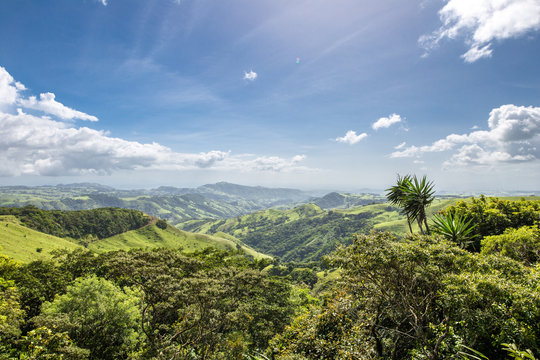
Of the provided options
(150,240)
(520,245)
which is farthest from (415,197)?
(150,240)

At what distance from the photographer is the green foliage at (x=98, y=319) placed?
79.3 feet

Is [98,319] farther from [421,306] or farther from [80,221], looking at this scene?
[80,221]

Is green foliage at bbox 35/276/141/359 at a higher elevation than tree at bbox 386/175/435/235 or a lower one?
lower

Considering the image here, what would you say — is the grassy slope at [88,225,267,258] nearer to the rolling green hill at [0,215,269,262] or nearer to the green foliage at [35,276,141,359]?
the rolling green hill at [0,215,269,262]

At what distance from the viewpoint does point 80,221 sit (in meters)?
167

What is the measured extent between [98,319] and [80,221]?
18773 cm

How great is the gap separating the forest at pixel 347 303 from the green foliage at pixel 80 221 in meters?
140

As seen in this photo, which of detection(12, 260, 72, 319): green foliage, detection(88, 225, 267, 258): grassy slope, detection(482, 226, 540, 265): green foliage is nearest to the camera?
detection(482, 226, 540, 265): green foliage

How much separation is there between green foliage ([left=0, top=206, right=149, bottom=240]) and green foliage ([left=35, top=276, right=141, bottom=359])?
490 ft

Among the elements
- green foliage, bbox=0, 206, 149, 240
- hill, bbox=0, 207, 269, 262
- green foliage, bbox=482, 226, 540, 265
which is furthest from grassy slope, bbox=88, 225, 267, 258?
green foliage, bbox=482, 226, 540, 265

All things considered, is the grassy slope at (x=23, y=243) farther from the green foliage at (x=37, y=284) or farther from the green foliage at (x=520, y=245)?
the green foliage at (x=520, y=245)

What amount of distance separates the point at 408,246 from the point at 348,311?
243 inches

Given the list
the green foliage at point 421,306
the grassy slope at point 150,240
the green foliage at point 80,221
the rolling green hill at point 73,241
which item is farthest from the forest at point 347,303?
the green foliage at point 80,221

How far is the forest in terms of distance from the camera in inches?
404
